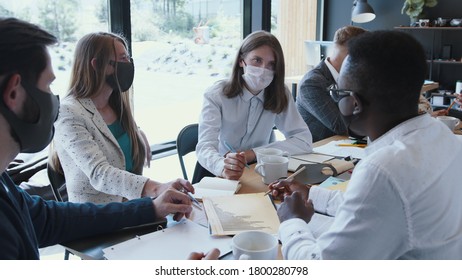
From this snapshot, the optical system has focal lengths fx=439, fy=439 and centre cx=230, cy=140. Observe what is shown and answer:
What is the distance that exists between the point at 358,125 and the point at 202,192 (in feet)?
2.14

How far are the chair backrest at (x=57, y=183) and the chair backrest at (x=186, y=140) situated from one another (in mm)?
540

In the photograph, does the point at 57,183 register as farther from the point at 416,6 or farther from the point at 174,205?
the point at 416,6

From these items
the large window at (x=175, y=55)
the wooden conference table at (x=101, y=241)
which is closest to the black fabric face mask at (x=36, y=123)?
the wooden conference table at (x=101, y=241)

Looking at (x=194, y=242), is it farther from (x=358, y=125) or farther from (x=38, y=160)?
(x=38, y=160)

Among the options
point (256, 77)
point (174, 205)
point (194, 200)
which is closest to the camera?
point (174, 205)

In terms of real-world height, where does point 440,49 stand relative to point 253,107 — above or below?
above

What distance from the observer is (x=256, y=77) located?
209cm

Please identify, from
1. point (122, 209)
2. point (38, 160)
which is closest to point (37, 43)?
point (122, 209)

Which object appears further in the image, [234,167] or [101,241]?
[234,167]

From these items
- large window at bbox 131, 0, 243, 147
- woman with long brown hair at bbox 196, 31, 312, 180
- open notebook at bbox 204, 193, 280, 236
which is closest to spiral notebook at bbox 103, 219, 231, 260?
Answer: open notebook at bbox 204, 193, 280, 236

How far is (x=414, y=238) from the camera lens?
79 cm

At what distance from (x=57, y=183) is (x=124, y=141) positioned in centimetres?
31

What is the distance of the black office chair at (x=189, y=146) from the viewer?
6.61 feet

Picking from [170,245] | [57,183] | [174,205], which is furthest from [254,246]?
[57,183]
